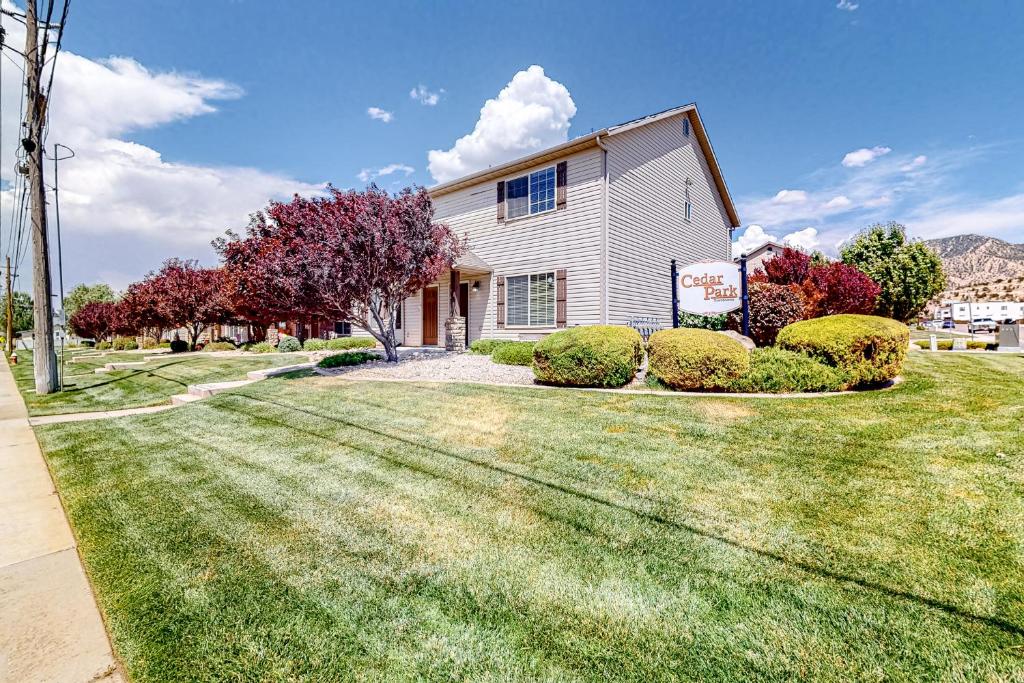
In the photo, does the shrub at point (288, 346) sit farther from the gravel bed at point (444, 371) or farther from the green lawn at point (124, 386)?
the gravel bed at point (444, 371)

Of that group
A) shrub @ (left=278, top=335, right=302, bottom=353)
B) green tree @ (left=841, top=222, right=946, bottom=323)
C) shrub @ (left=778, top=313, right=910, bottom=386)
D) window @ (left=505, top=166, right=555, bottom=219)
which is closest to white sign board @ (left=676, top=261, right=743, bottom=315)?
shrub @ (left=778, top=313, right=910, bottom=386)

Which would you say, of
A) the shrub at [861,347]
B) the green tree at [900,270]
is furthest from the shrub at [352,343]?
the green tree at [900,270]

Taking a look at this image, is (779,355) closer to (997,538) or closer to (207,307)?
(997,538)

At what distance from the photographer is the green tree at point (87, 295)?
59.8 metres

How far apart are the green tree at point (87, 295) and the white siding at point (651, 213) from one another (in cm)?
7415

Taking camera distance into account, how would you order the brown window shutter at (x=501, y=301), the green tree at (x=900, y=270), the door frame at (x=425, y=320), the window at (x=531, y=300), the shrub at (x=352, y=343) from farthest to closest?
the green tree at (x=900, y=270) < the shrub at (x=352, y=343) < the door frame at (x=425, y=320) < the brown window shutter at (x=501, y=301) < the window at (x=531, y=300)

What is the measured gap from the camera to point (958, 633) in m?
1.92

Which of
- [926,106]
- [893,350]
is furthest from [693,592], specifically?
[926,106]

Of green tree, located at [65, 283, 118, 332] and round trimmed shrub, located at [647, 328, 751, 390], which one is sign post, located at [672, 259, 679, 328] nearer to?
round trimmed shrub, located at [647, 328, 751, 390]

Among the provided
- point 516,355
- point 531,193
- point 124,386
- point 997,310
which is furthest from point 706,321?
point 997,310

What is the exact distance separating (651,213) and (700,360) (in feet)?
29.1

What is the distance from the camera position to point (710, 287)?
365 inches

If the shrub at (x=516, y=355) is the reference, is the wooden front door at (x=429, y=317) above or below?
above

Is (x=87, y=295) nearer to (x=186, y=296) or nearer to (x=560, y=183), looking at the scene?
(x=186, y=296)
